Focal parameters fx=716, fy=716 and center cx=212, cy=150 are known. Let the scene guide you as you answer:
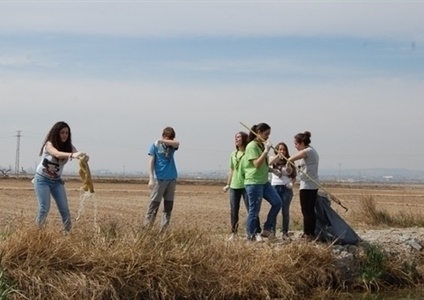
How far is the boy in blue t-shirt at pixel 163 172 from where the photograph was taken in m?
10.5

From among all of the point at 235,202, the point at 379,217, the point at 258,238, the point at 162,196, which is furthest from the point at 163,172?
the point at 379,217

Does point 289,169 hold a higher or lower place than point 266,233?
higher

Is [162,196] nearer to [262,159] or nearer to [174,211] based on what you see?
[262,159]

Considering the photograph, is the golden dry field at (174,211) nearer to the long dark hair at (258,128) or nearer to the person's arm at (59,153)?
the person's arm at (59,153)

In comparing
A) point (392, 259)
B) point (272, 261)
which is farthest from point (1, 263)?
point (392, 259)

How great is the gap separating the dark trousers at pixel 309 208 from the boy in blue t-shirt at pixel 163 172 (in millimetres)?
1942

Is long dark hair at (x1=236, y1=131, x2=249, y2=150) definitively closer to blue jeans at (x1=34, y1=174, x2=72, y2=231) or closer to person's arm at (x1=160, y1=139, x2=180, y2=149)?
person's arm at (x1=160, y1=139, x2=180, y2=149)

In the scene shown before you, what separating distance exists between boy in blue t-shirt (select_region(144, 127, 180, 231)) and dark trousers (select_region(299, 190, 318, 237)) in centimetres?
194

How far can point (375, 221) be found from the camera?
15734mm

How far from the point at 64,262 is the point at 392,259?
16.8 feet

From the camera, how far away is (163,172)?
34.6ft

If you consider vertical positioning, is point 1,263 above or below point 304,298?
above

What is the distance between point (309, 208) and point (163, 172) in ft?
7.26

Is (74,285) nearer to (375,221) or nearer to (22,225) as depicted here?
(22,225)
